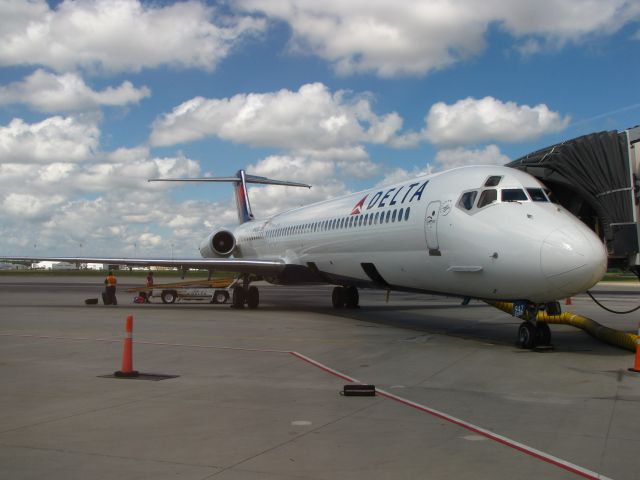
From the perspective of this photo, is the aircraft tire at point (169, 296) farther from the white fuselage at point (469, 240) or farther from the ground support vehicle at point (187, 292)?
the white fuselage at point (469, 240)

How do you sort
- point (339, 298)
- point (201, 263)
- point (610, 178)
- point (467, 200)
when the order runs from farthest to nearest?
point (339, 298), point (201, 263), point (467, 200), point (610, 178)

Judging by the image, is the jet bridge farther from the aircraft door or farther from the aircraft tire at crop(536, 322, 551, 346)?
the aircraft door

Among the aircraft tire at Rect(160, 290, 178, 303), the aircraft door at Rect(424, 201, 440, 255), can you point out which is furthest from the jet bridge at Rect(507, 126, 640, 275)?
the aircraft tire at Rect(160, 290, 178, 303)

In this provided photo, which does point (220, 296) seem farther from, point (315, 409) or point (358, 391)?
point (315, 409)

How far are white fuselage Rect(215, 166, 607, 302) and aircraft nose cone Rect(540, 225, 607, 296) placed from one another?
2 centimetres

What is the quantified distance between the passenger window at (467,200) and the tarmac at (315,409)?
2.72 m

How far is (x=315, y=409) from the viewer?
270 inches

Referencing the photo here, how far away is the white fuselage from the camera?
10.4 m

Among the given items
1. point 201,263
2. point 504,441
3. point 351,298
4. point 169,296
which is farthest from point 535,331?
point 169,296

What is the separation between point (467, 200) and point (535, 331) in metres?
2.76

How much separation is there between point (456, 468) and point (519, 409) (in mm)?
2411

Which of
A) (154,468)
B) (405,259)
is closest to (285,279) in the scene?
(405,259)

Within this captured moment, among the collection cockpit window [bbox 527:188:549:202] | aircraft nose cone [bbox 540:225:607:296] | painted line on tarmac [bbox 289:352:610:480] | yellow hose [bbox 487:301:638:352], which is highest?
cockpit window [bbox 527:188:549:202]

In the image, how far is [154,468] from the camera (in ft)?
15.7
